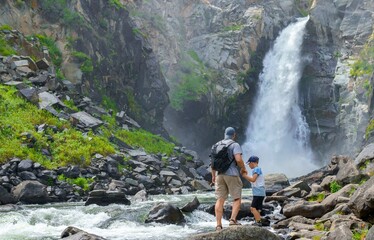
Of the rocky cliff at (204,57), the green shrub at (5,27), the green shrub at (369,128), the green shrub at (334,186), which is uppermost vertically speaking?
the rocky cliff at (204,57)

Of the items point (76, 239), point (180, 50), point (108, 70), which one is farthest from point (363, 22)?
point (76, 239)

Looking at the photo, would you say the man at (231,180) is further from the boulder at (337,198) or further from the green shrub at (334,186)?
the green shrub at (334,186)

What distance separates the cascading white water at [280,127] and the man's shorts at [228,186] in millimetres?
49595

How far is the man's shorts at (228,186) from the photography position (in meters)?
10.5

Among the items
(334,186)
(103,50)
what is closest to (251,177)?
(334,186)

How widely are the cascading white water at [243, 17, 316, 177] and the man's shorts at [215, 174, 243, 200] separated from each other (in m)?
49.6

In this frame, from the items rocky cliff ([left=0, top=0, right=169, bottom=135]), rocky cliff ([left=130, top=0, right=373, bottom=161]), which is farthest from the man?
rocky cliff ([left=130, top=0, right=373, bottom=161])

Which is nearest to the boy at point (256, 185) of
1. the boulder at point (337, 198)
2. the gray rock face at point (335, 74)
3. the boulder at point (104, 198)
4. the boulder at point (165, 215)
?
the boulder at point (337, 198)

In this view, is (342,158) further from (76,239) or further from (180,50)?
(180,50)

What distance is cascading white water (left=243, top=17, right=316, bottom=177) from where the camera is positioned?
6031 centimetres

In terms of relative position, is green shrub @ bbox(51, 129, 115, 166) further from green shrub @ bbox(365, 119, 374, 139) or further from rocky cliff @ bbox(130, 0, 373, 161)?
rocky cliff @ bbox(130, 0, 373, 161)

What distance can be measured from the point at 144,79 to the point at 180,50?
1757cm

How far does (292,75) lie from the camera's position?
6450 centimetres

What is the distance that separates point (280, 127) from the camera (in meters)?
61.0
